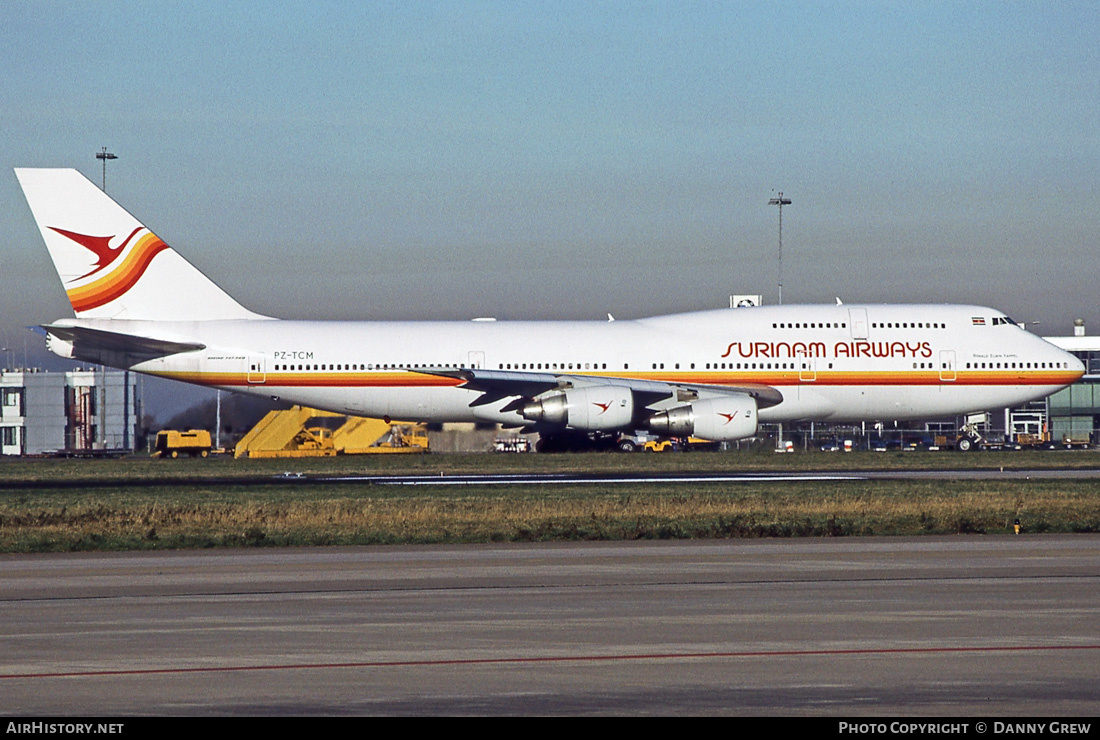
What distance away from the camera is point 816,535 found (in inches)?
903

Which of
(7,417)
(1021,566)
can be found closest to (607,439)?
(1021,566)

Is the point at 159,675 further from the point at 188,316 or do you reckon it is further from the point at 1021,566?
the point at 188,316

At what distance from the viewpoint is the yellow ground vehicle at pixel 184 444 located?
6594 centimetres

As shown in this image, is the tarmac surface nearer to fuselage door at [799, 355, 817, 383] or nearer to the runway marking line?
the runway marking line

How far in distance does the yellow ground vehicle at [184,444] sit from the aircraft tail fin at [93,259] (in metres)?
16.3

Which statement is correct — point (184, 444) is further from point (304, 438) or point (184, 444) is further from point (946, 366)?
point (946, 366)

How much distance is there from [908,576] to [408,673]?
326 inches

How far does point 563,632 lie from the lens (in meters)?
13.0

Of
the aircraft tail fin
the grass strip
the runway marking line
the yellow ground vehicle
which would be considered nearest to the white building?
the yellow ground vehicle

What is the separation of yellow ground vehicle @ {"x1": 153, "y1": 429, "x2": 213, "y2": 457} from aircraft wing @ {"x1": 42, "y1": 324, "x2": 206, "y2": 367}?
1720 cm

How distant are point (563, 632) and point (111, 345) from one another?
3815 centimetres

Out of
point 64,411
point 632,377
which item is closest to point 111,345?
point 632,377

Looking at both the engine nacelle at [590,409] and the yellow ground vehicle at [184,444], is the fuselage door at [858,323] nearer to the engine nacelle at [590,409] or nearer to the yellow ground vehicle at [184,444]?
the engine nacelle at [590,409]

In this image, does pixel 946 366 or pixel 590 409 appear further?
pixel 946 366
